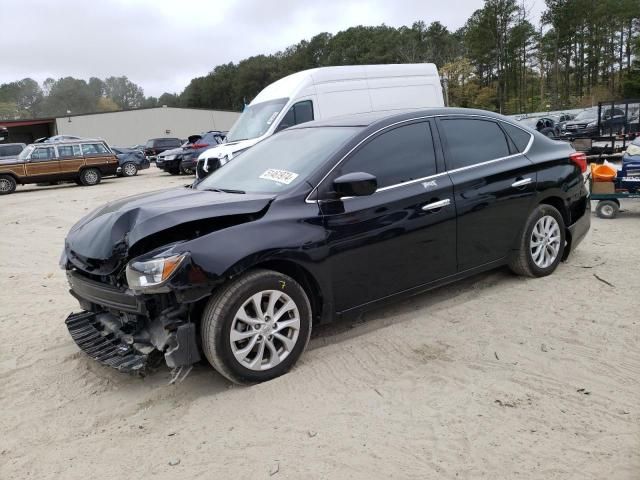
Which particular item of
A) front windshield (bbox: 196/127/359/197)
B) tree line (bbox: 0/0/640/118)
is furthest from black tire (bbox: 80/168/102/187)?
tree line (bbox: 0/0/640/118)

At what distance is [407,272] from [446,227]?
0.51 metres

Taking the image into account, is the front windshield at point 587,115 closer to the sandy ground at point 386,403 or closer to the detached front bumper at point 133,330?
the sandy ground at point 386,403

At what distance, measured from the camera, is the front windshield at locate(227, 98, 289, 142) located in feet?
39.3

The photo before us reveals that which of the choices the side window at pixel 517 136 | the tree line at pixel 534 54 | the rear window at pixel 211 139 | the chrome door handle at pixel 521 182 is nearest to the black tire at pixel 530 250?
the chrome door handle at pixel 521 182

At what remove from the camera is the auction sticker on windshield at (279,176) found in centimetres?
390

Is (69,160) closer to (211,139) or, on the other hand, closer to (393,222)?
(211,139)

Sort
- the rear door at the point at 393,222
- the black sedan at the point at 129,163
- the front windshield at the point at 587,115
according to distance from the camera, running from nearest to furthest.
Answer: the rear door at the point at 393,222
the black sedan at the point at 129,163
the front windshield at the point at 587,115

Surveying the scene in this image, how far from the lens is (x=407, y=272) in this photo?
161 inches

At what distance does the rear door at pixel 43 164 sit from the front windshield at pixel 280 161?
1734 centimetres

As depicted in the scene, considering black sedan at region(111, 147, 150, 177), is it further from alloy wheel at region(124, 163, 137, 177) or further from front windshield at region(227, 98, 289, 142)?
front windshield at region(227, 98, 289, 142)

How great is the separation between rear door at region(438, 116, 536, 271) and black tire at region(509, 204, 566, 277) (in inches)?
3.7

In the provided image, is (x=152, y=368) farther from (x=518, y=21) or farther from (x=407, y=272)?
(x=518, y=21)

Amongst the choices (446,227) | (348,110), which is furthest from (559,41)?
(446,227)

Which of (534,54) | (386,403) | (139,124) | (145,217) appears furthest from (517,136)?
(534,54)
